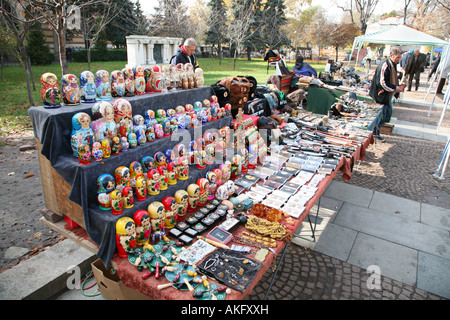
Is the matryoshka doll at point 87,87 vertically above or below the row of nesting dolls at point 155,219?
above

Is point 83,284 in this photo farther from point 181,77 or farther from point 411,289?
point 411,289

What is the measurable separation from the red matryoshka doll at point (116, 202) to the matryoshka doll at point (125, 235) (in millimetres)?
108

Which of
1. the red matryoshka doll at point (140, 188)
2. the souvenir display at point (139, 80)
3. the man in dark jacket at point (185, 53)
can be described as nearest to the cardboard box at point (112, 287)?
the red matryoshka doll at point (140, 188)

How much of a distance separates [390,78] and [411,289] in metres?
5.89

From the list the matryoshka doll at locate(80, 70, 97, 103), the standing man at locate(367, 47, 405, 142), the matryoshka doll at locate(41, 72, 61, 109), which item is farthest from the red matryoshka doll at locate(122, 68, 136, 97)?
the standing man at locate(367, 47, 405, 142)

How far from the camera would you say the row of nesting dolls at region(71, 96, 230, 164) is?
102 inches

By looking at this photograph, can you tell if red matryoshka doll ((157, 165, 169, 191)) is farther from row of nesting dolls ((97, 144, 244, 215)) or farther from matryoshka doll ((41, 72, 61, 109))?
matryoshka doll ((41, 72, 61, 109))

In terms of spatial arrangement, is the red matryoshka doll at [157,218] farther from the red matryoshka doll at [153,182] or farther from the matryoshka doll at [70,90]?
the matryoshka doll at [70,90]

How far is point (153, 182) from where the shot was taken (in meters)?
2.79

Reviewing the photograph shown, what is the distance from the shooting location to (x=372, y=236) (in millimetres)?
4195

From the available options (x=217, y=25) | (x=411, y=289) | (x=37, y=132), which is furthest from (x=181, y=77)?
(x=217, y=25)

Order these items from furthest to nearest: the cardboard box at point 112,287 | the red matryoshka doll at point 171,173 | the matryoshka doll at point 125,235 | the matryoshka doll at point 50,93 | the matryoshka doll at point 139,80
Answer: the matryoshka doll at point 139,80 < the red matryoshka doll at point 171,173 < the matryoshka doll at point 50,93 < the cardboard box at point 112,287 < the matryoshka doll at point 125,235

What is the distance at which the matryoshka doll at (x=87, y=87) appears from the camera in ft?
9.71

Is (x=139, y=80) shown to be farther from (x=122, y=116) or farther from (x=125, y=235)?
(x=125, y=235)
